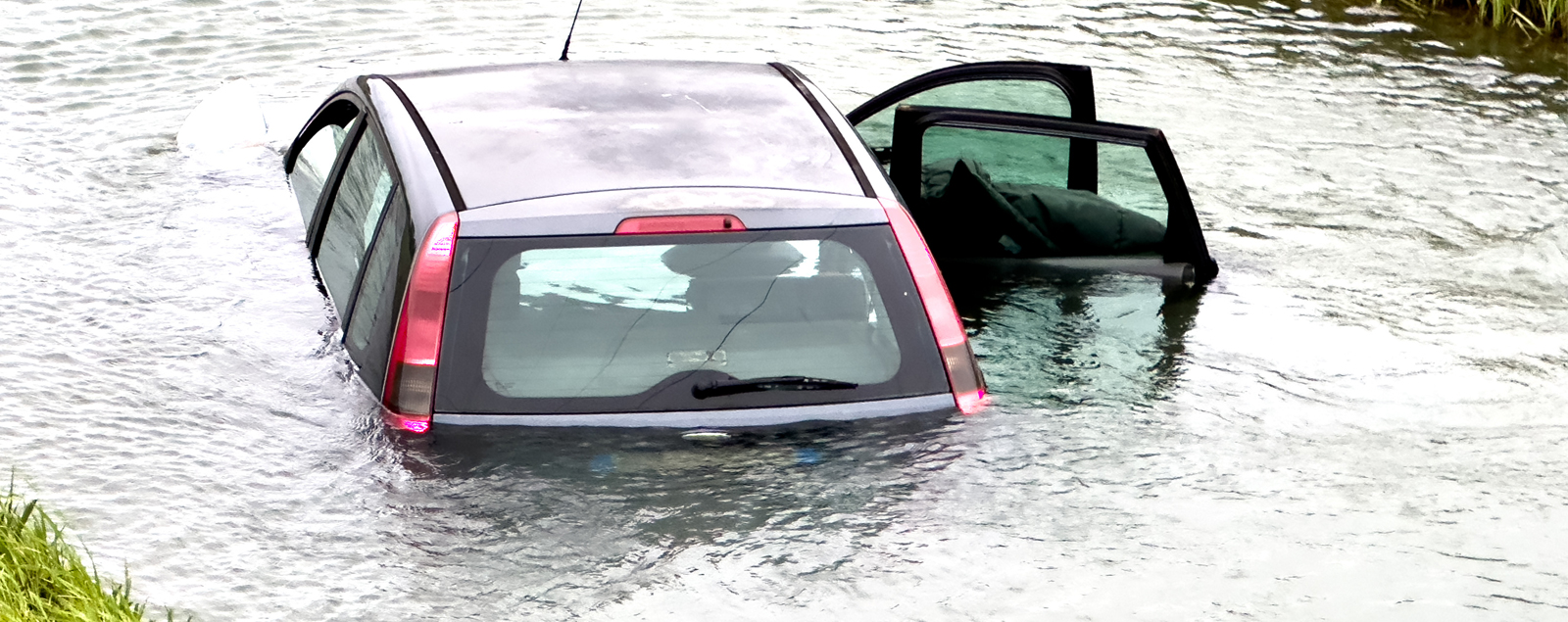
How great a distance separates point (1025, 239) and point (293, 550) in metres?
3.44

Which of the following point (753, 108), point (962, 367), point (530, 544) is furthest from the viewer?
point (753, 108)

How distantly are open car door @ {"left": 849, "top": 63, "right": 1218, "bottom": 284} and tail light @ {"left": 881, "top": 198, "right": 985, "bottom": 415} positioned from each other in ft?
6.58

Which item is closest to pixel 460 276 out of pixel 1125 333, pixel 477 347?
pixel 477 347

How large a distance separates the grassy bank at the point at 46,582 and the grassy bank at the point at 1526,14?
11.9 meters

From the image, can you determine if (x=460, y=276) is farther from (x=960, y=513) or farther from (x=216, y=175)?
(x=216, y=175)

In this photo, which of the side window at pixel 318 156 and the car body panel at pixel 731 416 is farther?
the side window at pixel 318 156

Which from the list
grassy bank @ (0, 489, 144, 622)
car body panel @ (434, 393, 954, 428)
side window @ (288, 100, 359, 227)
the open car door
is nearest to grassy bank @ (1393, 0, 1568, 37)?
the open car door

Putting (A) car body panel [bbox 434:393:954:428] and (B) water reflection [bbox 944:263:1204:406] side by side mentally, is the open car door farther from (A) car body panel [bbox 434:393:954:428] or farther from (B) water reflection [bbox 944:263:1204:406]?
(A) car body panel [bbox 434:393:954:428]

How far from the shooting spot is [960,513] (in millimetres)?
5000

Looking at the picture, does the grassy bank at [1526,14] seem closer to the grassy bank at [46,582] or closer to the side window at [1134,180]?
the side window at [1134,180]

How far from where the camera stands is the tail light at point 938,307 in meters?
5.00

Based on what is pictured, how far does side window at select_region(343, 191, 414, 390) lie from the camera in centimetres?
493

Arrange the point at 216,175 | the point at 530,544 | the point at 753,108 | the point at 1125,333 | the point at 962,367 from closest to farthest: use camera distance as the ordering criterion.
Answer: the point at 530,544 < the point at 962,367 < the point at 753,108 < the point at 1125,333 < the point at 216,175

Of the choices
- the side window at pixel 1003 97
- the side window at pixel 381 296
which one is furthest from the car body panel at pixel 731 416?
the side window at pixel 1003 97
